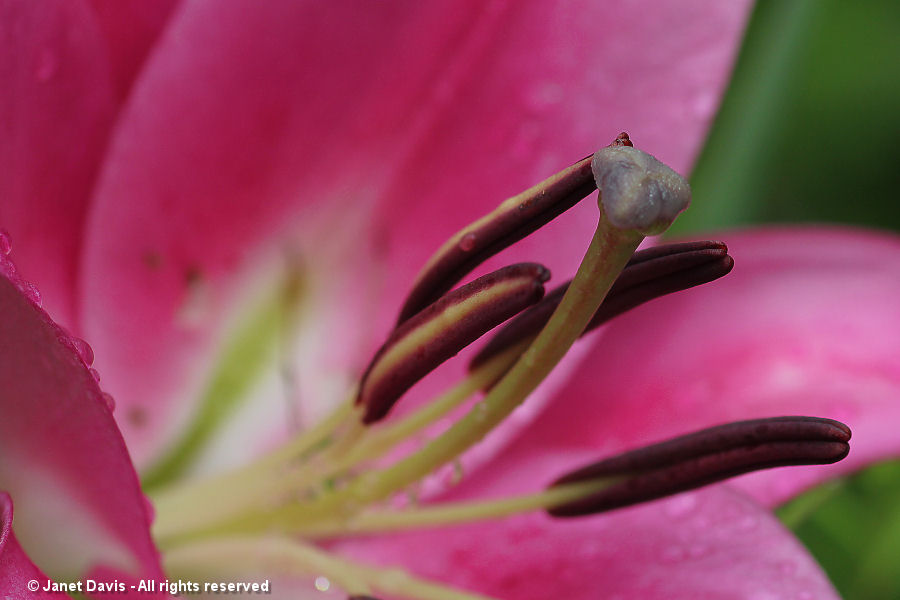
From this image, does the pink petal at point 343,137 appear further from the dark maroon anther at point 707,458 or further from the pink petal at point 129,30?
the dark maroon anther at point 707,458

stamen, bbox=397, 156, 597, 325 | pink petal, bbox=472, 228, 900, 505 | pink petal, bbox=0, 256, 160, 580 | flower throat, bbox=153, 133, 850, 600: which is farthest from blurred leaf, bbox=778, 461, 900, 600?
pink petal, bbox=0, 256, 160, 580

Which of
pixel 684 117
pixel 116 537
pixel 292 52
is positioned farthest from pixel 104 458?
pixel 684 117

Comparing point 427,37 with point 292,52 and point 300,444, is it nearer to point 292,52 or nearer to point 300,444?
point 292,52

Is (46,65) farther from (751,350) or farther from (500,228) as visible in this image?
(751,350)

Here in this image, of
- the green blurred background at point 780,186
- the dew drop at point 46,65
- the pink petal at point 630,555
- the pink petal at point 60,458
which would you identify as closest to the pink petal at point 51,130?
the dew drop at point 46,65

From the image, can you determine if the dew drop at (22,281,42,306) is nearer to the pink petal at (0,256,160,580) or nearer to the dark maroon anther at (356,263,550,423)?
the pink petal at (0,256,160,580)

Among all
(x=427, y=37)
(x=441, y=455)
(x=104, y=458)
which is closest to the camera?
(x=104, y=458)
